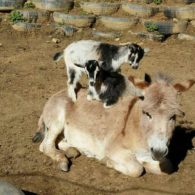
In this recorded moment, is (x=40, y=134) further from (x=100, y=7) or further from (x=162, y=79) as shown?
(x=100, y=7)

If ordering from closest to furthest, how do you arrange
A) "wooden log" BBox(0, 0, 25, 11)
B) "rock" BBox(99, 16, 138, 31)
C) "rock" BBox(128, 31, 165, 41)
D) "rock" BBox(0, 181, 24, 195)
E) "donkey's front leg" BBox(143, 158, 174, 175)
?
"rock" BBox(0, 181, 24, 195)
"donkey's front leg" BBox(143, 158, 174, 175)
"rock" BBox(128, 31, 165, 41)
"rock" BBox(99, 16, 138, 31)
"wooden log" BBox(0, 0, 25, 11)

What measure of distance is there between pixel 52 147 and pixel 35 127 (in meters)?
0.93

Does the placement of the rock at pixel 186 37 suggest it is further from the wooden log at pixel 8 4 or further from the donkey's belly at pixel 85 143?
the donkey's belly at pixel 85 143

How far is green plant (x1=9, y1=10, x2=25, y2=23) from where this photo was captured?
1435cm

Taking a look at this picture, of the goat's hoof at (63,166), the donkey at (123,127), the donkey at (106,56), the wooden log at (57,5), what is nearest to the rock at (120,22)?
the wooden log at (57,5)

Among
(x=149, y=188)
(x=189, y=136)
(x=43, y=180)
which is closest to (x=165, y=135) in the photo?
(x=149, y=188)

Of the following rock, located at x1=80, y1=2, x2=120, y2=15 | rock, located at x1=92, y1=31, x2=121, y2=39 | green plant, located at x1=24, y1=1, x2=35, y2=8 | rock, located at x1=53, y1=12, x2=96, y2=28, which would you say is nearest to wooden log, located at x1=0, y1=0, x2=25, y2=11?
green plant, located at x1=24, y1=1, x2=35, y2=8

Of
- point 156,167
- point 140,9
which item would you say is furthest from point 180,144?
point 140,9

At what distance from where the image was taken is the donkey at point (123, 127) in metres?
6.30

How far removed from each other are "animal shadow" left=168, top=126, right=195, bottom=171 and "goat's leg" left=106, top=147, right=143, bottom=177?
25.1 inches

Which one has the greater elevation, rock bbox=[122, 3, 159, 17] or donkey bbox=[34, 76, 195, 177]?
donkey bbox=[34, 76, 195, 177]

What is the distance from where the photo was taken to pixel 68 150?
25.3 feet

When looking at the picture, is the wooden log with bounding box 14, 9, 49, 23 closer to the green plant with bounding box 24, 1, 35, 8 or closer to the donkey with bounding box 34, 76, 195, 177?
the green plant with bounding box 24, 1, 35, 8

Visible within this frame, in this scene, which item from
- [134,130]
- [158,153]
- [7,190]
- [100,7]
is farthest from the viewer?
[100,7]
